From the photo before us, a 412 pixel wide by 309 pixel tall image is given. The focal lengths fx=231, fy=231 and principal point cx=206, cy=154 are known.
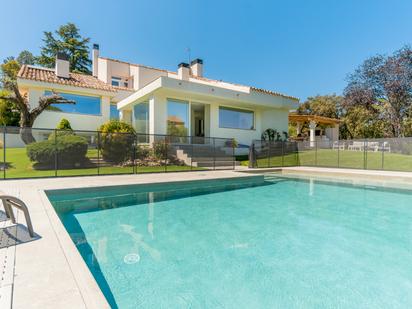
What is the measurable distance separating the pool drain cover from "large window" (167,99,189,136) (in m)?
10.5

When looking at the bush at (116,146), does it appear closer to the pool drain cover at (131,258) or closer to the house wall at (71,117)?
the house wall at (71,117)

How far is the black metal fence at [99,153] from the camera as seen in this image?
9.45m

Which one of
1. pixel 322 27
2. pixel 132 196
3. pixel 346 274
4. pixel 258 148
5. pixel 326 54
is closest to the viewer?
pixel 346 274

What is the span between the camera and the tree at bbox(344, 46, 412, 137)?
21.1m

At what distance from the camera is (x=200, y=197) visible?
7660 millimetres

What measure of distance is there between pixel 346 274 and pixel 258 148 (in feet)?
40.6

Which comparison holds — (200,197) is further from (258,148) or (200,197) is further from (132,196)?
(258,148)

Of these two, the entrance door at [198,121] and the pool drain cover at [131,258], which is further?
the entrance door at [198,121]

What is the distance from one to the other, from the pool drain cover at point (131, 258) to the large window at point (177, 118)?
10508 millimetres

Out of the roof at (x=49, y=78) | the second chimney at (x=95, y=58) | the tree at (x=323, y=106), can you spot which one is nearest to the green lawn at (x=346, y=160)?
the roof at (x=49, y=78)

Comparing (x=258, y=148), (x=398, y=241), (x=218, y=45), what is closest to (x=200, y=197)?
(x=398, y=241)

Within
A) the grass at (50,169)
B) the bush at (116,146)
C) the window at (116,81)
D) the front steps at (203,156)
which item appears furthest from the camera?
the window at (116,81)

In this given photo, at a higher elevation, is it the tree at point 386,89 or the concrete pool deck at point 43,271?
the tree at point 386,89

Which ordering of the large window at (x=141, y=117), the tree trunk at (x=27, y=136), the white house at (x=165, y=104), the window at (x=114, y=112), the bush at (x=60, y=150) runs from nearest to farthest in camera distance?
the bush at (x=60, y=150)
the tree trunk at (x=27, y=136)
the white house at (x=165, y=104)
the large window at (x=141, y=117)
the window at (x=114, y=112)
